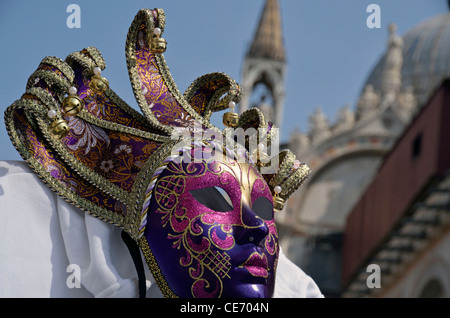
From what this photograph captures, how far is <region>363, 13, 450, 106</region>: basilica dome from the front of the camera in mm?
37875

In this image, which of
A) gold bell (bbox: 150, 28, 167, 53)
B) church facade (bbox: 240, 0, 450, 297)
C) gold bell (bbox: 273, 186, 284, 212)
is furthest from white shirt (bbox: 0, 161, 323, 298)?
church facade (bbox: 240, 0, 450, 297)

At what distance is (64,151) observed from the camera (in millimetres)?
4047

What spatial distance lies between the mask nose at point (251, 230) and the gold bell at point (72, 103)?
0.80 meters

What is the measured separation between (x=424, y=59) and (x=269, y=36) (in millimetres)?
8147

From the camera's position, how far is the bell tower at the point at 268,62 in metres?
32.9

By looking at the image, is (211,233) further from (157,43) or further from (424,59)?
(424,59)

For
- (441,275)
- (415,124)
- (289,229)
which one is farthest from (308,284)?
(289,229)

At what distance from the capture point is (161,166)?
3982 mm

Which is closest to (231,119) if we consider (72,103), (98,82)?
(98,82)

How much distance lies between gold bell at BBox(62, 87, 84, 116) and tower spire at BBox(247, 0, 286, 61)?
97.0 ft

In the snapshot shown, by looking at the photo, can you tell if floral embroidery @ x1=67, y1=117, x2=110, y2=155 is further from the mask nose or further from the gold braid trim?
the mask nose

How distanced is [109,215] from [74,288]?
1.07ft
